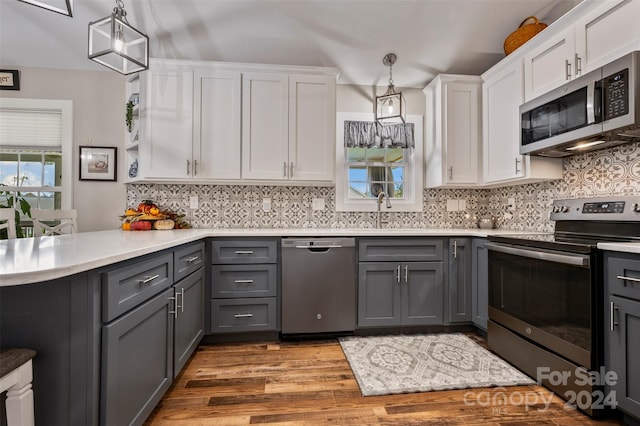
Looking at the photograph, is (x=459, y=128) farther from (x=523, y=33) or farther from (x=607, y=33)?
(x=607, y=33)

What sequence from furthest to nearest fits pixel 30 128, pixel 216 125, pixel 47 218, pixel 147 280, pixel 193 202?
pixel 193 202
pixel 30 128
pixel 216 125
pixel 47 218
pixel 147 280

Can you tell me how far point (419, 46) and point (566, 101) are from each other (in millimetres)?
1308

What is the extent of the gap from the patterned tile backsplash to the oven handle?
0.74m

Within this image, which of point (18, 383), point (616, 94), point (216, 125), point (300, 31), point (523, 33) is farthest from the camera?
point (216, 125)

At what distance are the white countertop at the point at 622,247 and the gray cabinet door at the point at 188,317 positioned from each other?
233 centimetres

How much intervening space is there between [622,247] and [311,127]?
2.31 meters

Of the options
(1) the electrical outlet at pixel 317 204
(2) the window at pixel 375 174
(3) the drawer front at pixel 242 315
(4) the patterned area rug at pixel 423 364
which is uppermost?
(2) the window at pixel 375 174

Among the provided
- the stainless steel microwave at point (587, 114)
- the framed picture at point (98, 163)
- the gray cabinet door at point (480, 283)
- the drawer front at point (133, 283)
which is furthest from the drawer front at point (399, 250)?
the framed picture at point (98, 163)

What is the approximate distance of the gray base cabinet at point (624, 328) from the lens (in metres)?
1.47

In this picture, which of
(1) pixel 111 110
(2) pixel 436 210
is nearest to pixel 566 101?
(2) pixel 436 210

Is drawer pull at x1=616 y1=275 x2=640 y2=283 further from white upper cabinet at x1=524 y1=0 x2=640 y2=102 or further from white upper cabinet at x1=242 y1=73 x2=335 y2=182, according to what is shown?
white upper cabinet at x1=242 y1=73 x2=335 y2=182

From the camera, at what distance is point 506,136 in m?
2.71

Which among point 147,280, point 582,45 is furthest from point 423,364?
point 582,45

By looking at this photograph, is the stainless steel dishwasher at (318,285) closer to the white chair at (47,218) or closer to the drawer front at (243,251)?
the drawer front at (243,251)
